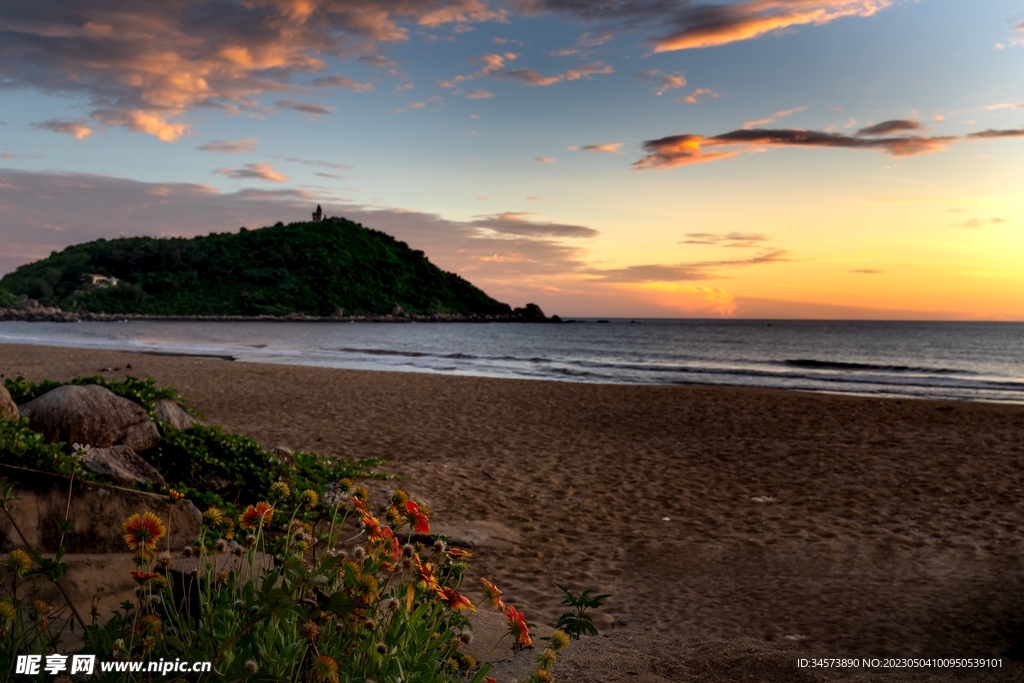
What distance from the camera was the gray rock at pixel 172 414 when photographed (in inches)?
297

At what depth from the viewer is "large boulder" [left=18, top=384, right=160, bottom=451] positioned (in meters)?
6.49

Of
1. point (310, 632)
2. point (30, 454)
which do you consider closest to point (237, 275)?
point (30, 454)

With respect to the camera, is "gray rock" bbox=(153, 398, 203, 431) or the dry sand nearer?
the dry sand

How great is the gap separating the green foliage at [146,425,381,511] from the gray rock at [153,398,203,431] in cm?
24

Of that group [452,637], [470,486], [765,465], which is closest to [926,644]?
[452,637]

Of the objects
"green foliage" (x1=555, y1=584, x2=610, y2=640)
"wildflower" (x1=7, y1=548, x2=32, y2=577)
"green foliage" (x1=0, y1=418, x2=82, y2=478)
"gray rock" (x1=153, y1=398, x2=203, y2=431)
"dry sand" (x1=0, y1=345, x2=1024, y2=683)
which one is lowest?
"dry sand" (x1=0, y1=345, x2=1024, y2=683)

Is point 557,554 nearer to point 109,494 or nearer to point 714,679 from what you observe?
point 714,679

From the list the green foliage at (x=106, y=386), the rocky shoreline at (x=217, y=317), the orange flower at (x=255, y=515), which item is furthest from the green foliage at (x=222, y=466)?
the rocky shoreline at (x=217, y=317)

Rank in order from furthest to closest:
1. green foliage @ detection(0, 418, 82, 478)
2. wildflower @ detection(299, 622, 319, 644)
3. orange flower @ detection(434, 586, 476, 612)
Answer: green foliage @ detection(0, 418, 82, 478)
orange flower @ detection(434, 586, 476, 612)
wildflower @ detection(299, 622, 319, 644)

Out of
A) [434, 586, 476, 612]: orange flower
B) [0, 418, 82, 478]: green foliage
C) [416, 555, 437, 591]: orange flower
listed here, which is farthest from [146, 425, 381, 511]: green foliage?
[434, 586, 476, 612]: orange flower

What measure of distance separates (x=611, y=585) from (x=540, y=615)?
0.90 metres

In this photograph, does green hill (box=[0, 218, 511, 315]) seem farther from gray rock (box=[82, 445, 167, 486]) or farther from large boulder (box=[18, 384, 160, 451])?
gray rock (box=[82, 445, 167, 486])

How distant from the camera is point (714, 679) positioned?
146 inches

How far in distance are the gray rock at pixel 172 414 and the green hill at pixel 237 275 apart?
107 meters
